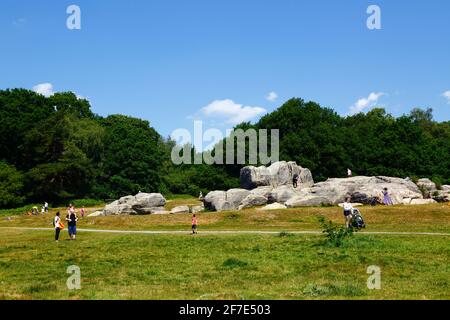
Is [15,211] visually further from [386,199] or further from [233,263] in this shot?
[233,263]

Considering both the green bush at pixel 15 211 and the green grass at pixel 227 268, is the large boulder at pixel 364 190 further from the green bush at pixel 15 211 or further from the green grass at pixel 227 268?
the green bush at pixel 15 211

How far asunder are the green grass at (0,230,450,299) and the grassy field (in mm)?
40

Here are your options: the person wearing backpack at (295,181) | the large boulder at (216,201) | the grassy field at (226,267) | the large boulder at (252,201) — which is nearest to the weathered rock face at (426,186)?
the person wearing backpack at (295,181)

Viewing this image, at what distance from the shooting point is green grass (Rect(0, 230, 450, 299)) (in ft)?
59.6

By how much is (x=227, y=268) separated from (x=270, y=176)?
54849mm

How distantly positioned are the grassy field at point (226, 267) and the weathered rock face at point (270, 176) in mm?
34822

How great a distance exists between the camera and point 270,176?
78938 mm

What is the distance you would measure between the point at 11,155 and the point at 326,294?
100126 mm

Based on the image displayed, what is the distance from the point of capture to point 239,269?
2431 cm

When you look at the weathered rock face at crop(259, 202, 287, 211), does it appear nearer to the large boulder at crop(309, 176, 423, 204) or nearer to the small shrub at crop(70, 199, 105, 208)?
the large boulder at crop(309, 176, 423, 204)

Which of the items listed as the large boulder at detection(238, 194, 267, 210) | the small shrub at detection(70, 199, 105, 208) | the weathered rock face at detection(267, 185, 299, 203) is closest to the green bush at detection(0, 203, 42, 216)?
the small shrub at detection(70, 199, 105, 208)

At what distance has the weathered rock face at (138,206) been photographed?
7027cm

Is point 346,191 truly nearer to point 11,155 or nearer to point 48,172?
point 48,172
